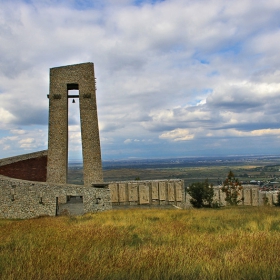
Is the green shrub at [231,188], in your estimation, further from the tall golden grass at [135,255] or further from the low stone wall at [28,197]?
the tall golden grass at [135,255]

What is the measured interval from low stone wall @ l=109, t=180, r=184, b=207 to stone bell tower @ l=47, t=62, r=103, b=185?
5.14ft

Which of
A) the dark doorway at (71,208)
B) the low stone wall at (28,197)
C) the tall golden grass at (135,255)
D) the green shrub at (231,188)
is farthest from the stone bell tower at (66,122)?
the tall golden grass at (135,255)

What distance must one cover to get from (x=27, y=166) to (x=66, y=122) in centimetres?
399

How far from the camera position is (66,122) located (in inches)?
815

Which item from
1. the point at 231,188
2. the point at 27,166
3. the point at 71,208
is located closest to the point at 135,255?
the point at 71,208

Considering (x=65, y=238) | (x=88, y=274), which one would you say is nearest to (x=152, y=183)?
(x=65, y=238)

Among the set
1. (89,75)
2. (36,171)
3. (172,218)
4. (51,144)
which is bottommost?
(172,218)

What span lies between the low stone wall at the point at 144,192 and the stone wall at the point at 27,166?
15.8 ft

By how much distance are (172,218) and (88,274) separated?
879 cm

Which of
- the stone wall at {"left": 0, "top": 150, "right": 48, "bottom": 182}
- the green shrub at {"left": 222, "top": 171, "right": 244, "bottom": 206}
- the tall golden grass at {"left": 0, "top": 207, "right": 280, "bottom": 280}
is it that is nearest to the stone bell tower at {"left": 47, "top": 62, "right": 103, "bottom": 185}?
the stone wall at {"left": 0, "top": 150, "right": 48, "bottom": 182}

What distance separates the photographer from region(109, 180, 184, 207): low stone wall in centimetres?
2059

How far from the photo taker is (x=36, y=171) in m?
21.0

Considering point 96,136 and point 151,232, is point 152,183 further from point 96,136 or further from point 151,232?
point 151,232

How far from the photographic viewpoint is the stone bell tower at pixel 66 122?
20.2m
